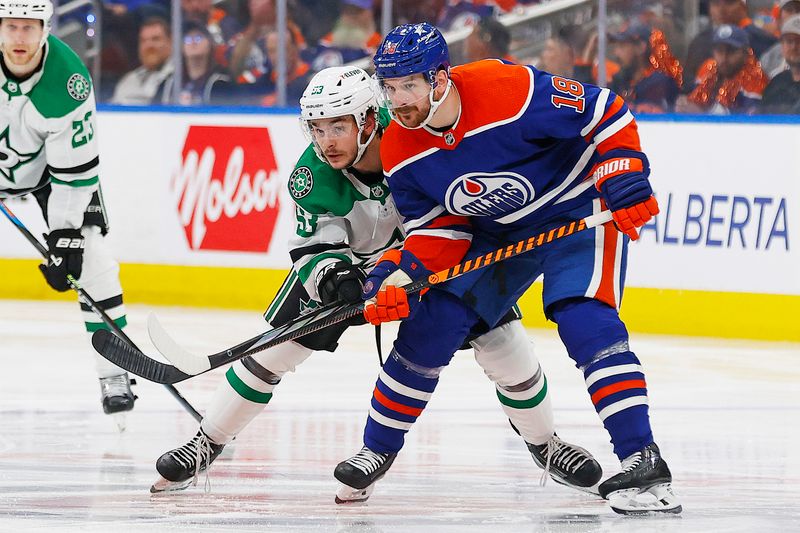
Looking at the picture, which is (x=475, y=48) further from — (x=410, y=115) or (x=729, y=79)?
(x=410, y=115)

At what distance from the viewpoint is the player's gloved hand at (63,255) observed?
161 inches

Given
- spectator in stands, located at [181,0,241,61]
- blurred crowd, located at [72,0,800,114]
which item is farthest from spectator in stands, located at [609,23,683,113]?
spectator in stands, located at [181,0,241,61]

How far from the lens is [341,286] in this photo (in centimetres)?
297

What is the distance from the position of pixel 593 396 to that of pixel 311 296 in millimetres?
604

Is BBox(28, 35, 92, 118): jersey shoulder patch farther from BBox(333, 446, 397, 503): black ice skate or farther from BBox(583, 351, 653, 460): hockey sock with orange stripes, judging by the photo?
BBox(583, 351, 653, 460): hockey sock with orange stripes

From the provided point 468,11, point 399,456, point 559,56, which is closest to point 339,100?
point 399,456

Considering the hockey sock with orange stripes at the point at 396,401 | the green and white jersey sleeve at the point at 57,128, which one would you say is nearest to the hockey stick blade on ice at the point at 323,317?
the hockey sock with orange stripes at the point at 396,401

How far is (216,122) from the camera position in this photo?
22.5 feet

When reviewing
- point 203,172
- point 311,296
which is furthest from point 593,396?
point 203,172

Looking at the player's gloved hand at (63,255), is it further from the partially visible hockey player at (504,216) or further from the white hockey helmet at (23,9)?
the partially visible hockey player at (504,216)

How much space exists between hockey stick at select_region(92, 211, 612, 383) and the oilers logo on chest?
3.1 inches

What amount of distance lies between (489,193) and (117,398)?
146 cm

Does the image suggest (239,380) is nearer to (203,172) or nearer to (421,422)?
(421,422)

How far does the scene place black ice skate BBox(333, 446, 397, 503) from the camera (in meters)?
3.03
